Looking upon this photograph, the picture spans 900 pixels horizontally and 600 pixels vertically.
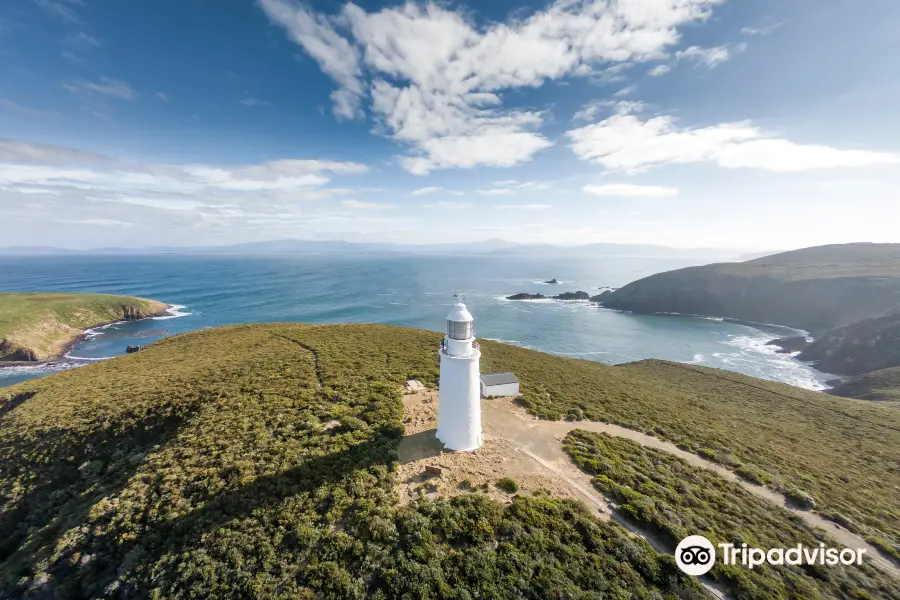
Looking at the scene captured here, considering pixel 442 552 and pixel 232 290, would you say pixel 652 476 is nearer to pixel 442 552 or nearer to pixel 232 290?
pixel 442 552

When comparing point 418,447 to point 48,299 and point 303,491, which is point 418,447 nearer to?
point 303,491

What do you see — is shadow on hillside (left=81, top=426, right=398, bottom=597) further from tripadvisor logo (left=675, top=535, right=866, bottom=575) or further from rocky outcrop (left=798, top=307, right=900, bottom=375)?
rocky outcrop (left=798, top=307, right=900, bottom=375)

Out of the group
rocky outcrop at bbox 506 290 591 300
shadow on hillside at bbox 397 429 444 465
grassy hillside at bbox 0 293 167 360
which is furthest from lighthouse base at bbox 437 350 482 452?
rocky outcrop at bbox 506 290 591 300

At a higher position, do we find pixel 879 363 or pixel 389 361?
pixel 389 361

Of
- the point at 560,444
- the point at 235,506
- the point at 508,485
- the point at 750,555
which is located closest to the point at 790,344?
the point at 750,555

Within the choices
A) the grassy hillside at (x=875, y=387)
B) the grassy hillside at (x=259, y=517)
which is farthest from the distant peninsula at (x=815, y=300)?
the grassy hillside at (x=259, y=517)

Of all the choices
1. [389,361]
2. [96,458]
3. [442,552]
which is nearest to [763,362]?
[389,361]
